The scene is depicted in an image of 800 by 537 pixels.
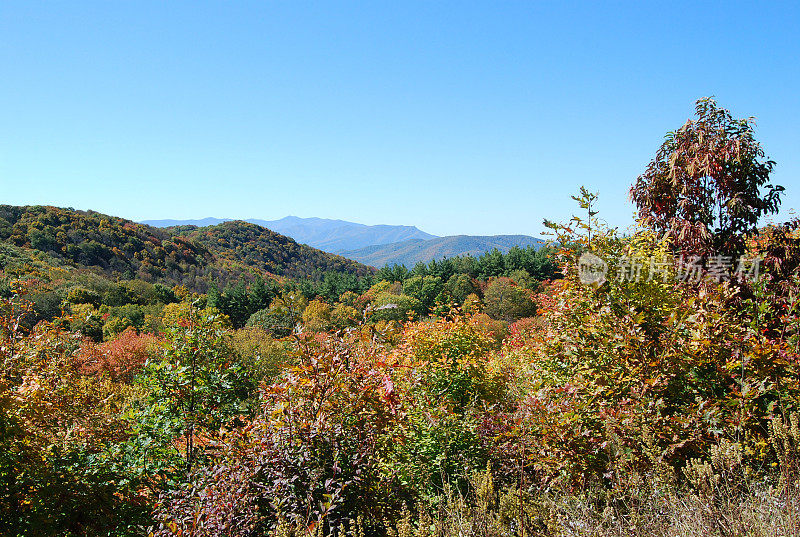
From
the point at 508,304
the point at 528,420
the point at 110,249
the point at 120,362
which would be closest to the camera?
the point at 528,420

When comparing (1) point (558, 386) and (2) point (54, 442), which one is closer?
(2) point (54, 442)

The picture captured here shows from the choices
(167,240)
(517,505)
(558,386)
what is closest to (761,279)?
(558,386)

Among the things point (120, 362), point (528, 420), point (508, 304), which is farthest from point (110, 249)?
point (528, 420)

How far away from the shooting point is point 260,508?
332 cm

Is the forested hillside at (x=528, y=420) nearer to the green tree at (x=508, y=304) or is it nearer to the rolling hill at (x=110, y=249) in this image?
the green tree at (x=508, y=304)

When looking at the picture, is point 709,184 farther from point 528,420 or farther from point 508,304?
point 508,304

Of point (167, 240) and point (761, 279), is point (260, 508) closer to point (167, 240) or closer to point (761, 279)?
point (761, 279)

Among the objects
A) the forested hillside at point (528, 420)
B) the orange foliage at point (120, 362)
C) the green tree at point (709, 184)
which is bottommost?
the orange foliage at point (120, 362)

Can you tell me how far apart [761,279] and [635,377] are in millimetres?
2092

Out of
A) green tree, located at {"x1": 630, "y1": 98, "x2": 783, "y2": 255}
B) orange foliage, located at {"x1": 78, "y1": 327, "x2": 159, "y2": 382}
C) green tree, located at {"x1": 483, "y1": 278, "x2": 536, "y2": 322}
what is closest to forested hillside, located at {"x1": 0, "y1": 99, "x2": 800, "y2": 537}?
green tree, located at {"x1": 630, "y1": 98, "x2": 783, "y2": 255}

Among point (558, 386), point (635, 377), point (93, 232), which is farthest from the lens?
point (93, 232)

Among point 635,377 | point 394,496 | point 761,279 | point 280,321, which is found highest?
point 761,279

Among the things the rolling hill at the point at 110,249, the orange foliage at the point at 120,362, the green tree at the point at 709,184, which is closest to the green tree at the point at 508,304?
the orange foliage at the point at 120,362

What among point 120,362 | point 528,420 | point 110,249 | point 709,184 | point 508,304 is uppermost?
point 709,184
